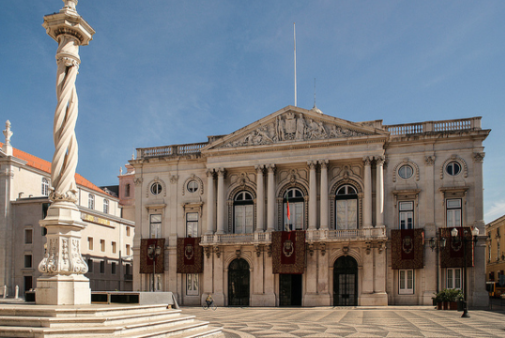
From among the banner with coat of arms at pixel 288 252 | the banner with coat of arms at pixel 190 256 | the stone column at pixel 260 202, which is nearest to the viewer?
the banner with coat of arms at pixel 288 252

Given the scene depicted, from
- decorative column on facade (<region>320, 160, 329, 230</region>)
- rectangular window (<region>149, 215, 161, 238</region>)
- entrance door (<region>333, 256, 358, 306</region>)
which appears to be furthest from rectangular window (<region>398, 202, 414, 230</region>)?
rectangular window (<region>149, 215, 161, 238</region>)

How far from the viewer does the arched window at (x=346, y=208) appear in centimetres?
4297

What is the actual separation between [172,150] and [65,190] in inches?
1232

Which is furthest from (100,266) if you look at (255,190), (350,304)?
(350,304)

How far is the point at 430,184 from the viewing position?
41.2 m

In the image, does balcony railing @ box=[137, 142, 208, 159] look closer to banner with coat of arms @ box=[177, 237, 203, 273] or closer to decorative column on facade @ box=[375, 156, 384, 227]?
banner with coat of arms @ box=[177, 237, 203, 273]

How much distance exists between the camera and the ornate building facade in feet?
133

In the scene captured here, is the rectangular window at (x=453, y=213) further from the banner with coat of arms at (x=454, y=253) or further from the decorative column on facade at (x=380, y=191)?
the decorative column on facade at (x=380, y=191)

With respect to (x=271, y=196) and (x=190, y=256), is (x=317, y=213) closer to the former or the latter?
(x=271, y=196)

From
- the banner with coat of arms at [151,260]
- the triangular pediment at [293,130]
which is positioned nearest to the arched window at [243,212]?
the triangular pediment at [293,130]

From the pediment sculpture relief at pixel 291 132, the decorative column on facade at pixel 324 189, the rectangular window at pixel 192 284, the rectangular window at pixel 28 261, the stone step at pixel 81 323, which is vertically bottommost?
the rectangular window at pixel 192 284

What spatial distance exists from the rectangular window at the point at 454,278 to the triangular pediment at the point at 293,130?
11.7m

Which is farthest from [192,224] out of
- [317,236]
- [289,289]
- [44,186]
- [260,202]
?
[44,186]

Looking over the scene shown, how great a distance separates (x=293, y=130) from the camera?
144ft
